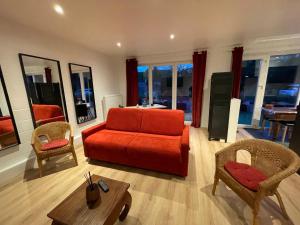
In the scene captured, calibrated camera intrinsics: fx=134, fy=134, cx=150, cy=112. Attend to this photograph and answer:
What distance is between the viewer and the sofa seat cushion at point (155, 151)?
1885 mm

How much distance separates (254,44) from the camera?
3.47m

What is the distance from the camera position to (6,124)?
2.00 metres

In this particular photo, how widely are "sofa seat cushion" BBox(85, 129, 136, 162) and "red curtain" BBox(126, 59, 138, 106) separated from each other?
2524 mm

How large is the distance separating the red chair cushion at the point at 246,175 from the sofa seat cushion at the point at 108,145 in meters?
1.44

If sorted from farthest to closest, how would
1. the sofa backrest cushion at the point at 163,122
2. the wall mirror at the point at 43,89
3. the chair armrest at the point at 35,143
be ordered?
the sofa backrest cushion at the point at 163,122, the wall mirror at the point at 43,89, the chair armrest at the point at 35,143

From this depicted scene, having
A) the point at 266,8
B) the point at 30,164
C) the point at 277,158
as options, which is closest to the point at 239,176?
the point at 277,158

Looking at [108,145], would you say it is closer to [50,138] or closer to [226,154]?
[50,138]

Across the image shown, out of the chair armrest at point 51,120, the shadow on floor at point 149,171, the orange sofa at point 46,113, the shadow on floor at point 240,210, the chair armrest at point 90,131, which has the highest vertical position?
the orange sofa at point 46,113

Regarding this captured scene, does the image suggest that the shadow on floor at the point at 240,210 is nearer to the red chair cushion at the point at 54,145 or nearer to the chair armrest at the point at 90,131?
the chair armrest at the point at 90,131

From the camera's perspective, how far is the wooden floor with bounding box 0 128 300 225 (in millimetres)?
1404

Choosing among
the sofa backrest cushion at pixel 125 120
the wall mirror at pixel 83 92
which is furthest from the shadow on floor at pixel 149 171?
the wall mirror at pixel 83 92

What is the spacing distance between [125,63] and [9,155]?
12.4 feet

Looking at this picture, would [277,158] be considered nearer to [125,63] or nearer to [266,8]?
[266,8]

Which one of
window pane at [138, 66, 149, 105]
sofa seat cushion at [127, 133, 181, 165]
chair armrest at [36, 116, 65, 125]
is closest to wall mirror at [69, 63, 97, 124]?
chair armrest at [36, 116, 65, 125]
